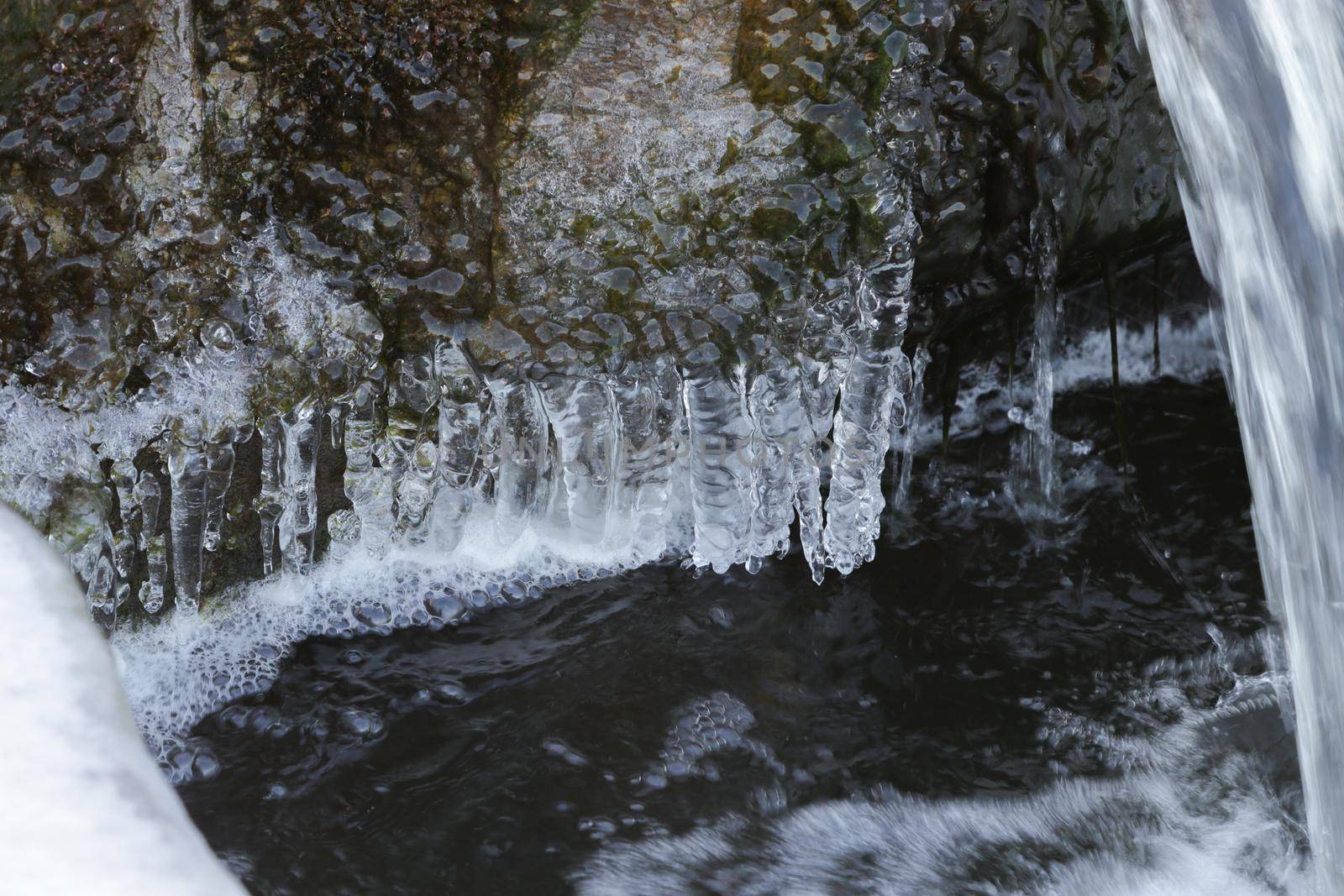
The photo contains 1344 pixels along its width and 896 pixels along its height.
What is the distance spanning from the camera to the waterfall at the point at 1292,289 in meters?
2.07

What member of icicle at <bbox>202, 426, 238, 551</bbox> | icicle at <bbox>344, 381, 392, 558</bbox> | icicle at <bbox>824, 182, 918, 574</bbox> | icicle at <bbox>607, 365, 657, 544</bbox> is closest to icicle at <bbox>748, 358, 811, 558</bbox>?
icicle at <bbox>824, 182, 918, 574</bbox>

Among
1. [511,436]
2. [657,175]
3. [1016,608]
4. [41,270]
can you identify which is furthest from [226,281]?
[1016,608]

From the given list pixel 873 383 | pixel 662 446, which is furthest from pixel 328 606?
pixel 873 383

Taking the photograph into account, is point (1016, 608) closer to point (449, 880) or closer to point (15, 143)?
point (449, 880)

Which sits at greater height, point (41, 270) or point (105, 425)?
point (41, 270)

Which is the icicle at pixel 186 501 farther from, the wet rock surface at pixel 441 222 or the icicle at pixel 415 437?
the icicle at pixel 415 437

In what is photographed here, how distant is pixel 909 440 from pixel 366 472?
1.49 metres

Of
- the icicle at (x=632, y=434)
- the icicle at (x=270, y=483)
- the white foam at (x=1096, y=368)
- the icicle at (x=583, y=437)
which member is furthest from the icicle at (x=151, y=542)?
the white foam at (x=1096, y=368)

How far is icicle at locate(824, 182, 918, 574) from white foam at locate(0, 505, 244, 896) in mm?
2032

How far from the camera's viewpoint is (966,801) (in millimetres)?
2504

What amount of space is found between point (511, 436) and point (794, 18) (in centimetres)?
112

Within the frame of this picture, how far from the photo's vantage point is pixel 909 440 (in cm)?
331

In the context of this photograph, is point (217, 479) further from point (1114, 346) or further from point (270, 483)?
point (1114, 346)

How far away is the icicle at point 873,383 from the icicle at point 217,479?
4.55 ft
